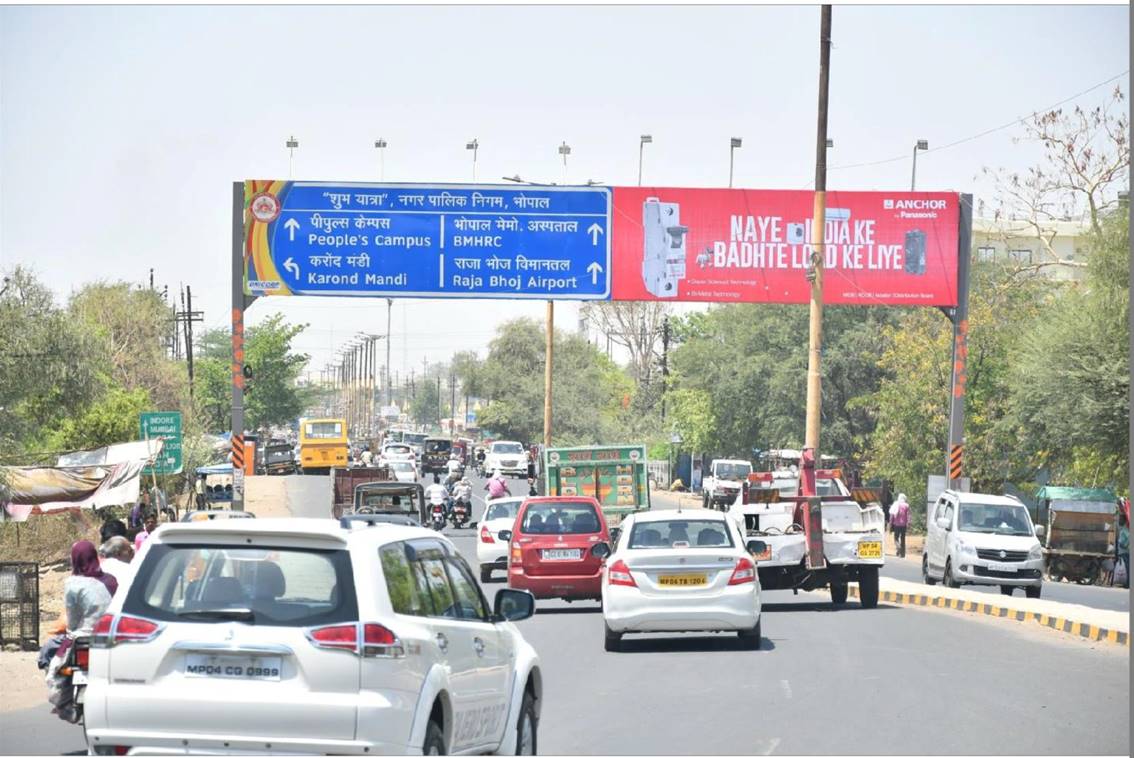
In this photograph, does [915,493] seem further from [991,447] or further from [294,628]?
[294,628]

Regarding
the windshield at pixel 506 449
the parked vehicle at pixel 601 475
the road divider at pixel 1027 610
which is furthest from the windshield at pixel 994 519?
the windshield at pixel 506 449

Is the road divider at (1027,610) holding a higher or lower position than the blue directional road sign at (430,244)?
lower

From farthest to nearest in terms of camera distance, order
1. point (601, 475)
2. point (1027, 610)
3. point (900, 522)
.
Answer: point (900, 522), point (601, 475), point (1027, 610)

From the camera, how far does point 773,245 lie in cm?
3638

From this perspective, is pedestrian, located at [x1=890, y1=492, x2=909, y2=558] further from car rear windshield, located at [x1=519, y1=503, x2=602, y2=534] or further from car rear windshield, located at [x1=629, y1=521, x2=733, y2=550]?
car rear windshield, located at [x1=629, y1=521, x2=733, y2=550]

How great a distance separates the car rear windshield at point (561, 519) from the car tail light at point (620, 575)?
5854mm

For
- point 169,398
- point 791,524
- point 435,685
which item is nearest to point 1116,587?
point 791,524

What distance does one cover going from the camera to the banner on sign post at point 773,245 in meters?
36.1

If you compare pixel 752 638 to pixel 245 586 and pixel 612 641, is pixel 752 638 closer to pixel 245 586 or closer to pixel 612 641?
pixel 612 641

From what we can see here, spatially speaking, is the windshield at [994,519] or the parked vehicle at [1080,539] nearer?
the windshield at [994,519]

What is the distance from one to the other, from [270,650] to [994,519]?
2523 centimetres

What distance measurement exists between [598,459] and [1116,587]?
12.6m

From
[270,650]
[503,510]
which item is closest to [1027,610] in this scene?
[503,510]

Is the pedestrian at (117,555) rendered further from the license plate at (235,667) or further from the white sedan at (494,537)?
the white sedan at (494,537)
